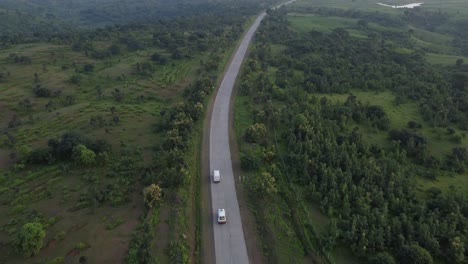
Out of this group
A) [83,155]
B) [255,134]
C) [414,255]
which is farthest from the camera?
[255,134]

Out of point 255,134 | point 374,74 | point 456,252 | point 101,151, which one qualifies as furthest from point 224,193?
point 374,74

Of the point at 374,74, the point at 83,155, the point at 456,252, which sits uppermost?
the point at 374,74

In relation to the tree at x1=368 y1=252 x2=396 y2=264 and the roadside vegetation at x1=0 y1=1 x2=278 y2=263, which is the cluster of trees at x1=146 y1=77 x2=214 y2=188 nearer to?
the roadside vegetation at x1=0 y1=1 x2=278 y2=263

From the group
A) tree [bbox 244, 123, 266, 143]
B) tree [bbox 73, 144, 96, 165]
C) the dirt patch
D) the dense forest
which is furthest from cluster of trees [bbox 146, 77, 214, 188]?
the dirt patch

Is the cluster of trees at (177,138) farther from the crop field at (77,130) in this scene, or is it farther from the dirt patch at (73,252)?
the dirt patch at (73,252)

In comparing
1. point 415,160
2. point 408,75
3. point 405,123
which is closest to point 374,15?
point 408,75

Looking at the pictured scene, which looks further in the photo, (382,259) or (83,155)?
(83,155)

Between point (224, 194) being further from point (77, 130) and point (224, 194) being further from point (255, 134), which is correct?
point (77, 130)
